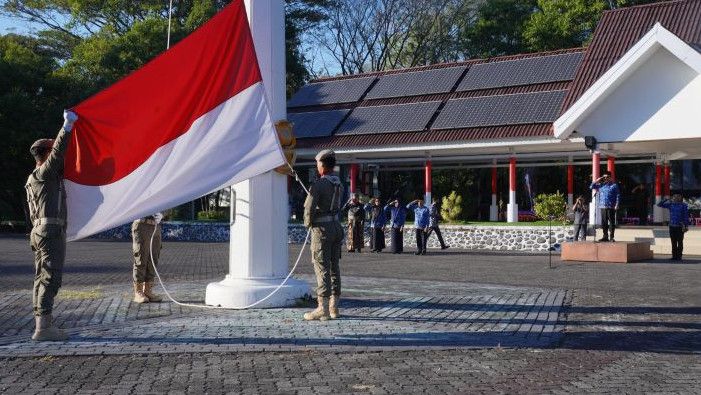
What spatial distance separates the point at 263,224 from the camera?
34.9ft

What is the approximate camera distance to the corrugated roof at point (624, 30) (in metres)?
26.0

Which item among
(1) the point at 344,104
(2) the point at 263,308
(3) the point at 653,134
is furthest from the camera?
(1) the point at 344,104

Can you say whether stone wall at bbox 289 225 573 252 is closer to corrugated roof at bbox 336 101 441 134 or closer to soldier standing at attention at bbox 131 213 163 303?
corrugated roof at bbox 336 101 441 134

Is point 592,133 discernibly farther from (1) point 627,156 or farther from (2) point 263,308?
(2) point 263,308

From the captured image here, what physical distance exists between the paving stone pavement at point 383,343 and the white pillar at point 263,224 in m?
0.41

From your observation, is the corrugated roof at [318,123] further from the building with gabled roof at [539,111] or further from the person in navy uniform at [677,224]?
the person in navy uniform at [677,224]

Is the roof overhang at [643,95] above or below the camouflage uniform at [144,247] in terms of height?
above

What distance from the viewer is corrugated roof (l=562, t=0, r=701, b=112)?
26047 millimetres

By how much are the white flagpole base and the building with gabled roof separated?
14.6 meters

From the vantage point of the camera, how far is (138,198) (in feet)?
28.9

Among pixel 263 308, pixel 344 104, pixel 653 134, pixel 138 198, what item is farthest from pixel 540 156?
pixel 138 198

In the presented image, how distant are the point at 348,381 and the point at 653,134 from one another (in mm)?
18364

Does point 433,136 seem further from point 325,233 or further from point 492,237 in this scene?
point 325,233

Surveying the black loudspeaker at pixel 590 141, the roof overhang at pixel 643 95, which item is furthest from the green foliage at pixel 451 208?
the black loudspeaker at pixel 590 141
